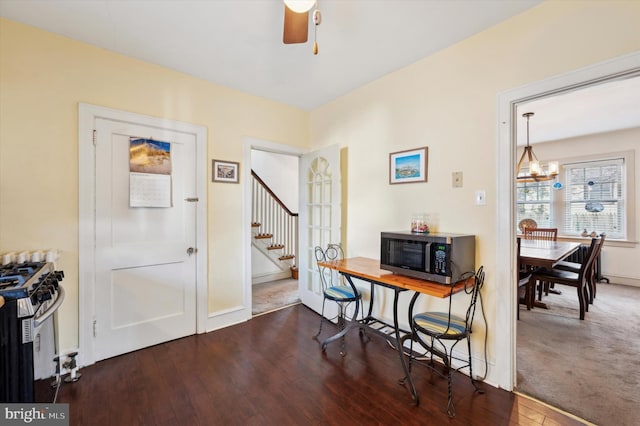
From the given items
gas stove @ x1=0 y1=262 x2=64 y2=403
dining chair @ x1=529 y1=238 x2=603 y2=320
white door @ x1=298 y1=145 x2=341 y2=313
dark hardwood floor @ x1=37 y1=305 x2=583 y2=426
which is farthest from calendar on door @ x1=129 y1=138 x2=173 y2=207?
dining chair @ x1=529 y1=238 x2=603 y2=320

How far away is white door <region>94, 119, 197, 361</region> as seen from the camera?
227cm

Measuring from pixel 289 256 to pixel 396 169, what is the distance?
3.01 metres

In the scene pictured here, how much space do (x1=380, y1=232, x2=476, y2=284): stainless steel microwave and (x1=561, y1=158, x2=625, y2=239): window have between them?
4.81 meters

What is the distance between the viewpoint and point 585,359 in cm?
229

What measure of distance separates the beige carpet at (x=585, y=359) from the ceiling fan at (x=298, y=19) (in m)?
2.77

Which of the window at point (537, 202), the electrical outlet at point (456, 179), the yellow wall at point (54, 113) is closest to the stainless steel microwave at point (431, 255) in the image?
the electrical outlet at point (456, 179)

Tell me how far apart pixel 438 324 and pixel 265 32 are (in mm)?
2566

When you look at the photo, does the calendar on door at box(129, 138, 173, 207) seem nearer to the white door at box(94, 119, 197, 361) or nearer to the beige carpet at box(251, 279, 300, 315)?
the white door at box(94, 119, 197, 361)

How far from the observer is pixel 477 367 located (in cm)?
204

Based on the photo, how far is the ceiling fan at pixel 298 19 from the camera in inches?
49.9

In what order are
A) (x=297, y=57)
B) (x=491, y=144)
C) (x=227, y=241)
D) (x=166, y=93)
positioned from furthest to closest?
1. (x=227, y=241)
2. (x=166, y=93)
3. (x=297, y=57)
4. (x=491, y=144)

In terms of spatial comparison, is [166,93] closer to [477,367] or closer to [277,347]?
[277,347]

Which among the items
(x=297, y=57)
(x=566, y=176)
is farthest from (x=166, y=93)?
(x=566, y=176)

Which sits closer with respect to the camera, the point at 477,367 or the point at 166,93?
the point at 477,367
